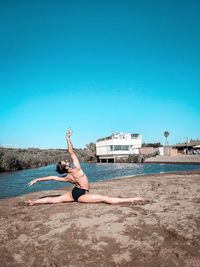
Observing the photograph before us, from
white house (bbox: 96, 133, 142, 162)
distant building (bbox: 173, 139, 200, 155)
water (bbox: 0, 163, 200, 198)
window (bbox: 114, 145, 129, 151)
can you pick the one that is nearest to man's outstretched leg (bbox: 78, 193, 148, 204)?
water (bbox: 0, 163, 200, 198)

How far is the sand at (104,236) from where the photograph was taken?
326cm

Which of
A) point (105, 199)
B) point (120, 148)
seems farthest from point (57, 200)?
point (120, 148)

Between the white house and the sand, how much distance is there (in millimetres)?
50212

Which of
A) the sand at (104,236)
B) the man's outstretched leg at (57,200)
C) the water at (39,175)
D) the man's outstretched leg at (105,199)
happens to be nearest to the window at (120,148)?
the water at (39,175)

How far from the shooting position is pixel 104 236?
13.0 ft

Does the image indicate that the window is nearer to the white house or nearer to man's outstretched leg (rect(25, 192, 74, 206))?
the white house

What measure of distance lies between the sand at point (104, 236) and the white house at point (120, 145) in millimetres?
50212

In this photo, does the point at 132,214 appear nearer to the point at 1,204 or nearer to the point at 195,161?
the point at 1,204

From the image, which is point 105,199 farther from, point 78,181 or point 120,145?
point 120,145

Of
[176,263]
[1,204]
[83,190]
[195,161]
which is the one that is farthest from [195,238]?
[195,161]

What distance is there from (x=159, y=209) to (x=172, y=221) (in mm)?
920

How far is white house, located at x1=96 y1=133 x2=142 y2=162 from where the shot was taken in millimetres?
56216

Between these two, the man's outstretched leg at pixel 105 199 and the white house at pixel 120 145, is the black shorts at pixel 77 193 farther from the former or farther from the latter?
the white house at pixel 120 145

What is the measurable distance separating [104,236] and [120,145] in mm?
52965
